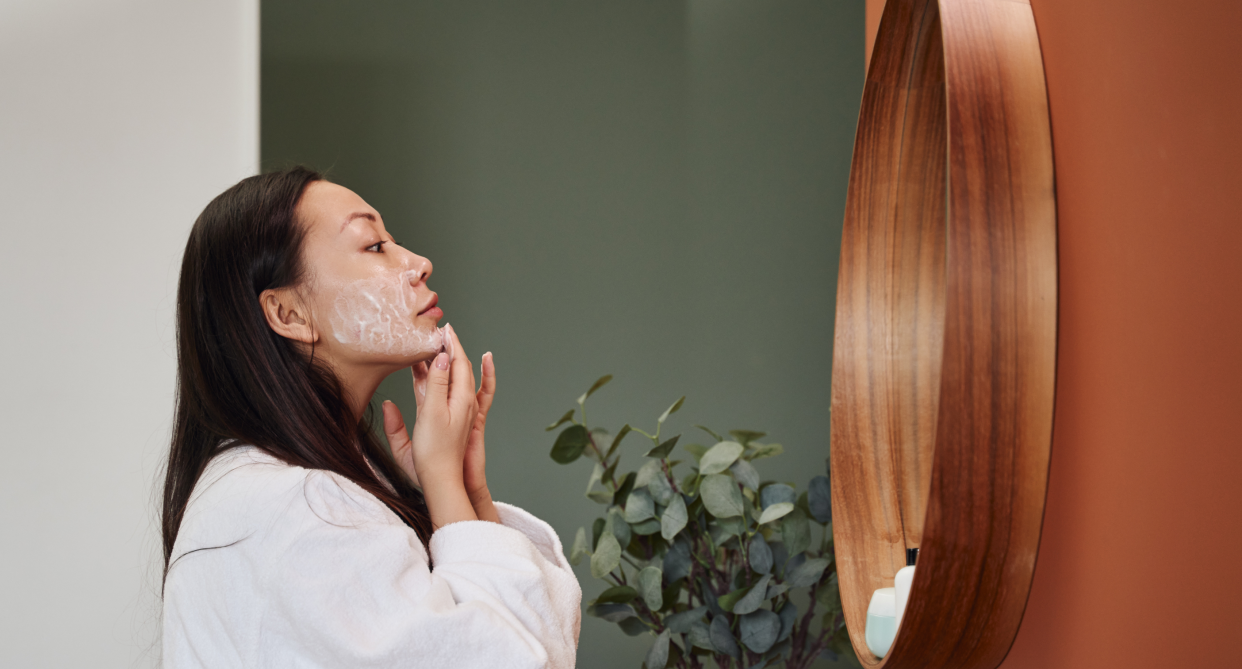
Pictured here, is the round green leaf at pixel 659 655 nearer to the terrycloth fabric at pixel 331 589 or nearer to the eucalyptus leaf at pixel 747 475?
the eucalyptus leaf at pixel 747 475

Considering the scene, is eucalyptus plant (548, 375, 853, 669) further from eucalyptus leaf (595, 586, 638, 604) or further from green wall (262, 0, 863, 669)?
green wall (262, 0, 863, 669)

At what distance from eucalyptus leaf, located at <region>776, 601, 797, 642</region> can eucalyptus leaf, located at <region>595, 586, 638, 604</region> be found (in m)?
0.26

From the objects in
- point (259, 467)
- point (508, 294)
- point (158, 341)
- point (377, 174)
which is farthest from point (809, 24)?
point (259, 467)

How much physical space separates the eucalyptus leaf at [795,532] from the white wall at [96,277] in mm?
994

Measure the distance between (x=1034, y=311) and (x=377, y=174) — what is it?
5.16 ft

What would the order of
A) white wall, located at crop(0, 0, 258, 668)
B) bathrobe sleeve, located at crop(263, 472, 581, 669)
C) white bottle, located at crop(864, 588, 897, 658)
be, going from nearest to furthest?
bathrobe sleeve, located at crop(263, 472, 581, 669)
white bottle, located at crop(864, 588, 897, 658)
white wall, located at crop(0, 0, 258, 668)

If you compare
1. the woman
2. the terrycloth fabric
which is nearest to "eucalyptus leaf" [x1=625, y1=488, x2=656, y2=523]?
the woman

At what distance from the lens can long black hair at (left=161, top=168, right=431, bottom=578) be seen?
801 mm

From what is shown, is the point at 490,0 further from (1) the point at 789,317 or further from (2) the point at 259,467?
(2) the point at 259,467

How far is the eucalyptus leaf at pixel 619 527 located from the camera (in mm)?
1439

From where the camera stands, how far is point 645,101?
6.42 feet

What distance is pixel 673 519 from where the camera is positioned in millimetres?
1395

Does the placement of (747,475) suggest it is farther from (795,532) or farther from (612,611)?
(612,611)

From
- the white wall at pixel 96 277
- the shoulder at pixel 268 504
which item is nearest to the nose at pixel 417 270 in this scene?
the shoulder at pixel 268 504
